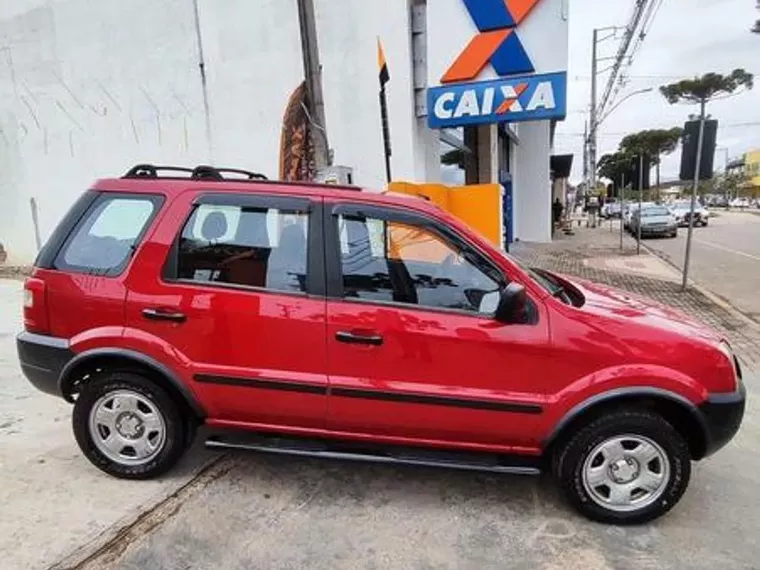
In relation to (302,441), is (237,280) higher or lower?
higher

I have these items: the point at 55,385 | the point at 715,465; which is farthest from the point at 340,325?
the point at 715,465

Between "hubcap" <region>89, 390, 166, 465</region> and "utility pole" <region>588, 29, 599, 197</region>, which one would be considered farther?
"utility pole" <region>588, 29, 599, 197</region>

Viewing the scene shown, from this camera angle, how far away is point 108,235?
371cm

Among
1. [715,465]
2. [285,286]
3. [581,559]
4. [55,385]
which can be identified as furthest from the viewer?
[715,465]

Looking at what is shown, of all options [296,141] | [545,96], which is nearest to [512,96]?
[545,96]

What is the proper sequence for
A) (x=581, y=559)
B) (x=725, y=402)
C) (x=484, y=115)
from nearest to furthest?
1. (x=581, y=559)
2. (x=725, y=402)
3. (x=484, y=115)

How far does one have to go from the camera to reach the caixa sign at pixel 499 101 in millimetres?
9117

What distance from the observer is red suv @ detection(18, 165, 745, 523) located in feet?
10.5

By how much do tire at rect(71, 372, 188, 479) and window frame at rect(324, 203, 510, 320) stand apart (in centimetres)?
126

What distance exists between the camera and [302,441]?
3557 millimetres

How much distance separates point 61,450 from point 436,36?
8.11 m

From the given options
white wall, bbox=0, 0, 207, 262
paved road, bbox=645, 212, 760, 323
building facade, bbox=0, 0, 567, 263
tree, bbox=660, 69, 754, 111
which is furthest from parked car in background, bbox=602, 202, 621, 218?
white wall, bbox=0, 0, 207, 262

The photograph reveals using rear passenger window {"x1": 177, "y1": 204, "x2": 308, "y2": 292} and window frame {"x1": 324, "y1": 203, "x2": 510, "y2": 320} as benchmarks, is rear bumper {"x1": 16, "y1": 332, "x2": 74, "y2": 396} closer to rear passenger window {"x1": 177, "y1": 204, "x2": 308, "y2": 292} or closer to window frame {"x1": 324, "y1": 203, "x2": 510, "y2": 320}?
rear passenger window {"x1": 177, "y1": 204, "x2": 308, "y2": 292}

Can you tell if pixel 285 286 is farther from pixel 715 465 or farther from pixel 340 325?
pixel 715 465
